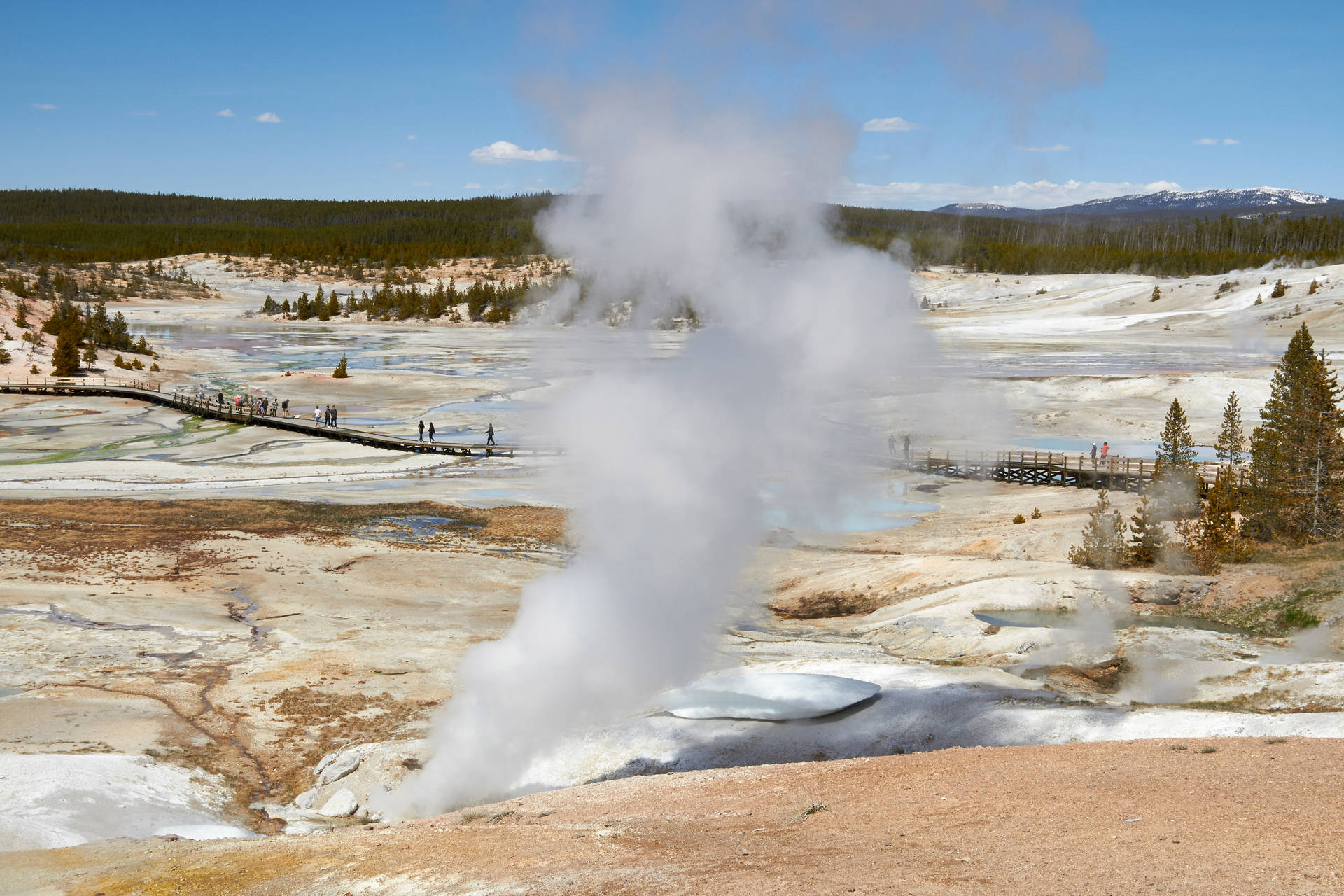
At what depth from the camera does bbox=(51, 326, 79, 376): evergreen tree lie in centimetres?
6531

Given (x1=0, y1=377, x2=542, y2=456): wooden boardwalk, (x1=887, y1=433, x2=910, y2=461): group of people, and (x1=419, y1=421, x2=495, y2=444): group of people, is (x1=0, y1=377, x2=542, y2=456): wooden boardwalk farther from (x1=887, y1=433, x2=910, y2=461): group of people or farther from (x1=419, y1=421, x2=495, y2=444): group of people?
(x1=887, y1=433, x2=910, y2=461): group of people

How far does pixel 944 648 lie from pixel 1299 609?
7.07 m

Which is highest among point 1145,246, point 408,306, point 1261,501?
point 1145,246

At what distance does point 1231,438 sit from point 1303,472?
7.65 meters

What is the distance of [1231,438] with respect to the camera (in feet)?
113

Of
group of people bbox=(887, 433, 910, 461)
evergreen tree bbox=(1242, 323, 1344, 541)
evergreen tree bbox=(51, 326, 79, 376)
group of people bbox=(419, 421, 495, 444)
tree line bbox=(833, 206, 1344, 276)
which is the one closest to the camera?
evergreen tree bbox=(1242, 323, 1344, 541)

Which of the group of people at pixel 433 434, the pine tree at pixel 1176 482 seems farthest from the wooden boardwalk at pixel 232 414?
the pine tree at pixel 1176 482

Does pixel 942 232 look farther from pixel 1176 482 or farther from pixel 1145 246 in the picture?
pixel 1145 246

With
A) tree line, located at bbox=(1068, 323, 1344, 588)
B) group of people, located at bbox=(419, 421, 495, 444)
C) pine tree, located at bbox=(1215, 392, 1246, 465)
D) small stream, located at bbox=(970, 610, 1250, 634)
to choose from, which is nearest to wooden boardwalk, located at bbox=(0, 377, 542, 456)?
group of people, located at bbox=(419, 421, 495, 444)

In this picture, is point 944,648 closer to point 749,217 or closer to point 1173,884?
point 749,217

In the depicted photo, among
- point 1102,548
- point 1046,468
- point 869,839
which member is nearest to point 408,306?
point 1046,468

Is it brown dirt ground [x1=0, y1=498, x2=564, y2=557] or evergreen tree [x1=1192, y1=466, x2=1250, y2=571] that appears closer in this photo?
evergreen tree [x1=1192, y1=466, x2=1250, y2=571]

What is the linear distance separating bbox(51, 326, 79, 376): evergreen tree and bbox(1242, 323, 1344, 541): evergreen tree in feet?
209

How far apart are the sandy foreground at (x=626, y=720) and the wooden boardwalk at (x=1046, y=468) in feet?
5.54
